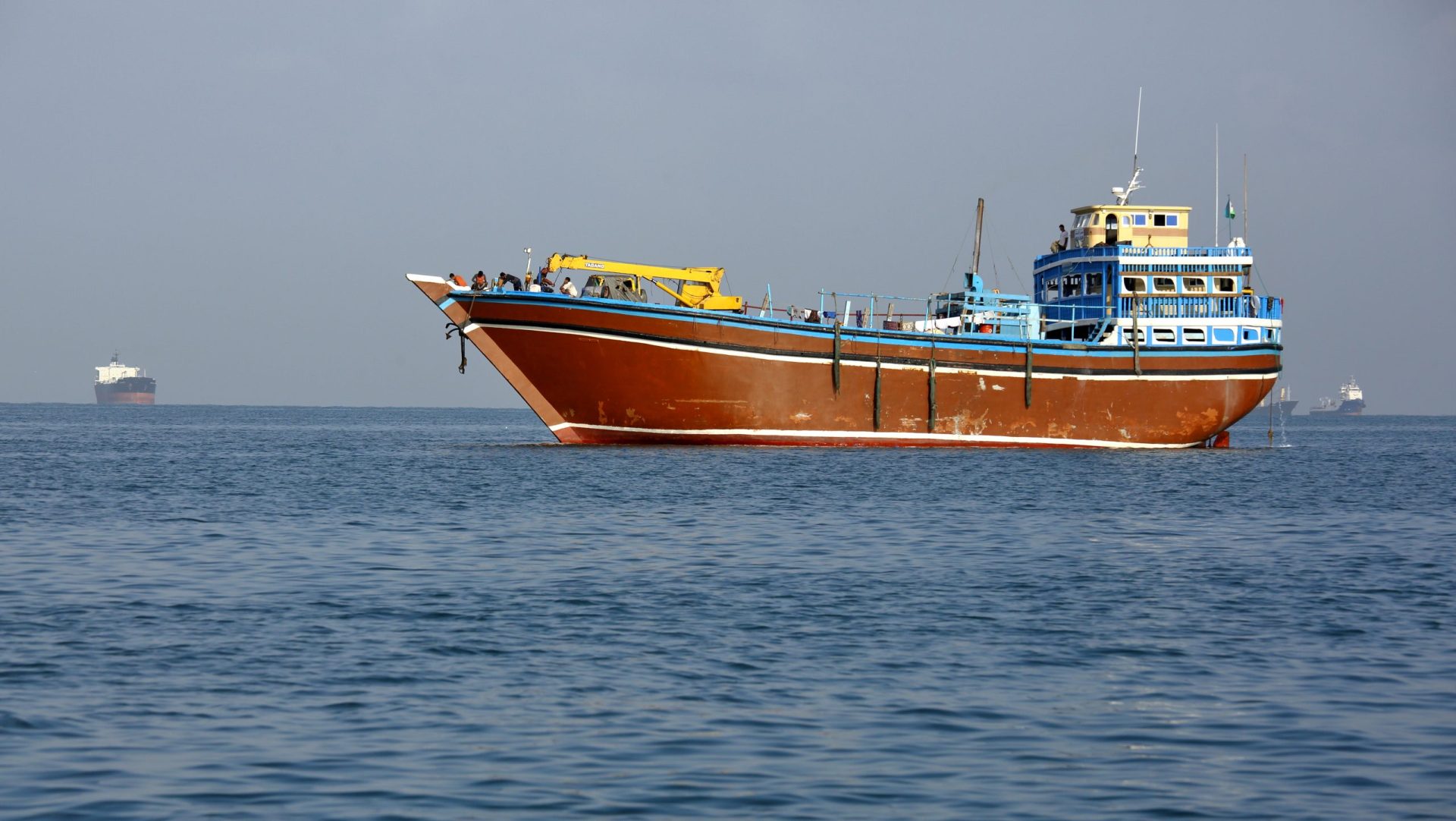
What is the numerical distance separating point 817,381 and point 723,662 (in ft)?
123

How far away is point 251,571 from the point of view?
75.4 ft

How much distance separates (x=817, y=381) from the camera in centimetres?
5275

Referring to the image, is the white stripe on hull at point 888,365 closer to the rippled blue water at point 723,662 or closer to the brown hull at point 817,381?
the brown hull at point 817,381

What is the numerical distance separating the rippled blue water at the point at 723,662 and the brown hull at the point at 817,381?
50.8 feet

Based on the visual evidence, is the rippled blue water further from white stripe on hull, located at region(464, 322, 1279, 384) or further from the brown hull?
the brown hull

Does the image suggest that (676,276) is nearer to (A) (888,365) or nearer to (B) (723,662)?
(A) (888,365)

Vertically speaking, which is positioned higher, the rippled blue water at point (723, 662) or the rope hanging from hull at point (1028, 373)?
the rope hanging from hull at point (1028, 373)

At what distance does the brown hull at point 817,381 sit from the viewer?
49.8 meters

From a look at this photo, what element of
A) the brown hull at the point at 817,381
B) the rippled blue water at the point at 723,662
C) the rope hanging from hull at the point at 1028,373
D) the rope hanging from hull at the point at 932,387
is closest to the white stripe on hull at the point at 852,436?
the brown hull at the point at 817,381

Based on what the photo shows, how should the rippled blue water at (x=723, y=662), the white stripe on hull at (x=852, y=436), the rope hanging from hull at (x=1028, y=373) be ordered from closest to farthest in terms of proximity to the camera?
the rippled blue water at (x=723, y=662)
the white stripe on hull at (x=852, y=436)
the rope hanging from hull at (x=1028, y=373)

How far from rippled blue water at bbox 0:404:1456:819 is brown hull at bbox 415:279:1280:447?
1548 cm

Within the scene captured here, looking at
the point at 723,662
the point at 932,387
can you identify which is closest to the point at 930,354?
the point at 932,387

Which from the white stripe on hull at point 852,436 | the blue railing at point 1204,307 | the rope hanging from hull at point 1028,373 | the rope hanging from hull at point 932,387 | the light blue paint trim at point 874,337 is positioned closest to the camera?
the light blue paint trim at point 874,337

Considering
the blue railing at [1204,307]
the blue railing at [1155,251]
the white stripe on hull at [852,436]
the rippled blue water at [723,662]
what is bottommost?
the rippled blue water at [723,662]
